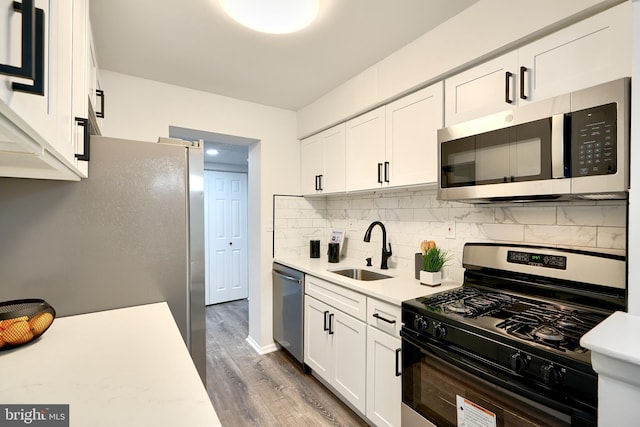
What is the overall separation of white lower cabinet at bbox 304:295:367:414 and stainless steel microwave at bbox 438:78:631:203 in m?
1.04

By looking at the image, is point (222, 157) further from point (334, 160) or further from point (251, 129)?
point (334, 160)

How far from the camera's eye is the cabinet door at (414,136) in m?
1.73

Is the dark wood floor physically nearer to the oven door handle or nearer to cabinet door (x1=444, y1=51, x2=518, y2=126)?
the oven door handle

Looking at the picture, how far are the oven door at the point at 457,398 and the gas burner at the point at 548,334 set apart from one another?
190 millimetres

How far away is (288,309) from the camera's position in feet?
8.76

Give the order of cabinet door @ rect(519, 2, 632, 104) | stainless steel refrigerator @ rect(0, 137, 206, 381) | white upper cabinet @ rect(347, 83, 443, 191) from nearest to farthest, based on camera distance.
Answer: cabinet door @ rect(519, 2, 632, 104), stainless steel refrigerator @ rect(0, 137, 206, 381), white upper cabinet @ rect(347, 83, 443, 191)

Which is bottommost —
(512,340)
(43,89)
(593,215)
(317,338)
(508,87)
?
(317,338)

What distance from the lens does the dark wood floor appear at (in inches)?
77.5

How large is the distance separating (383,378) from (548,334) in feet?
3.01

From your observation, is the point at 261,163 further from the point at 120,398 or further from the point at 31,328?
the point at 120,398


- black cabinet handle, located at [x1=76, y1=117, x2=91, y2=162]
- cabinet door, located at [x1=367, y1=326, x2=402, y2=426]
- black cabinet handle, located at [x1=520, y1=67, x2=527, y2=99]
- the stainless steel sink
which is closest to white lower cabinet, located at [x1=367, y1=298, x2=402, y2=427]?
cabinet door, located at [x1=367, y1=326, x2=402, y2=426]

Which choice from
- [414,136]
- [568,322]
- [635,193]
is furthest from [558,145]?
[414,136]

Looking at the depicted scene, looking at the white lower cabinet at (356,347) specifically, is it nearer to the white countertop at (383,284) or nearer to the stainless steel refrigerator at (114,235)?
the white countertop at (383,284)

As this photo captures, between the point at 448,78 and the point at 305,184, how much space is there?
5.49 feet
